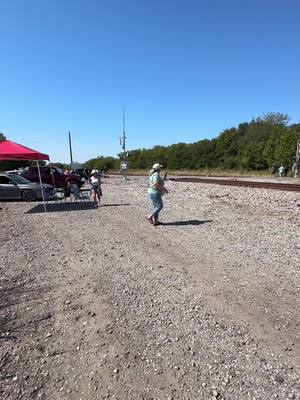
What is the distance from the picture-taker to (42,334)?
12.4ft

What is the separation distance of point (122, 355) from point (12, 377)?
3.42ft

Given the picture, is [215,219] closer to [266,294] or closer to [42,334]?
[266,294]

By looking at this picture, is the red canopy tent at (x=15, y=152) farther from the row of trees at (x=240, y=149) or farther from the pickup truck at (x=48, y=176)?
the row of trees at (x=240, y=149)

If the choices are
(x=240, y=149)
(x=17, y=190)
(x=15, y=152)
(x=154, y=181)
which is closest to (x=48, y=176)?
(x=17, y=190)

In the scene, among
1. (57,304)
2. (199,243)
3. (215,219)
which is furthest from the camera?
(215,219)

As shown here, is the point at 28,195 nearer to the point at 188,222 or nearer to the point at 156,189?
the point at 156,189

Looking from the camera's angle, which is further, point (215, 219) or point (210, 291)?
point (215, 219)

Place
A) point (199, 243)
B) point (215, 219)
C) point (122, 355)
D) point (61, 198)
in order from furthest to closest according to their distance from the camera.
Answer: point (61, 198) < point (215, 219) < point (199, 243) < point (122, 355)

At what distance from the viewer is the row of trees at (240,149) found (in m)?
55.2

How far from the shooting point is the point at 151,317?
4.10 meters

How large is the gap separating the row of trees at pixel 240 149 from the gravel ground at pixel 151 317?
46764 millimetres

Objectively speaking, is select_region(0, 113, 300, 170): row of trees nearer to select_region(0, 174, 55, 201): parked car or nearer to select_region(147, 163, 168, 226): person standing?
select_region(0, 174, 55, 201): parked car

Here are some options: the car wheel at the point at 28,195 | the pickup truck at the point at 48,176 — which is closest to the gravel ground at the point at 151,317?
the car wheel at the point at 28,195

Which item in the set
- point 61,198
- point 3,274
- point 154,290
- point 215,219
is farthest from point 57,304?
point 61,198
